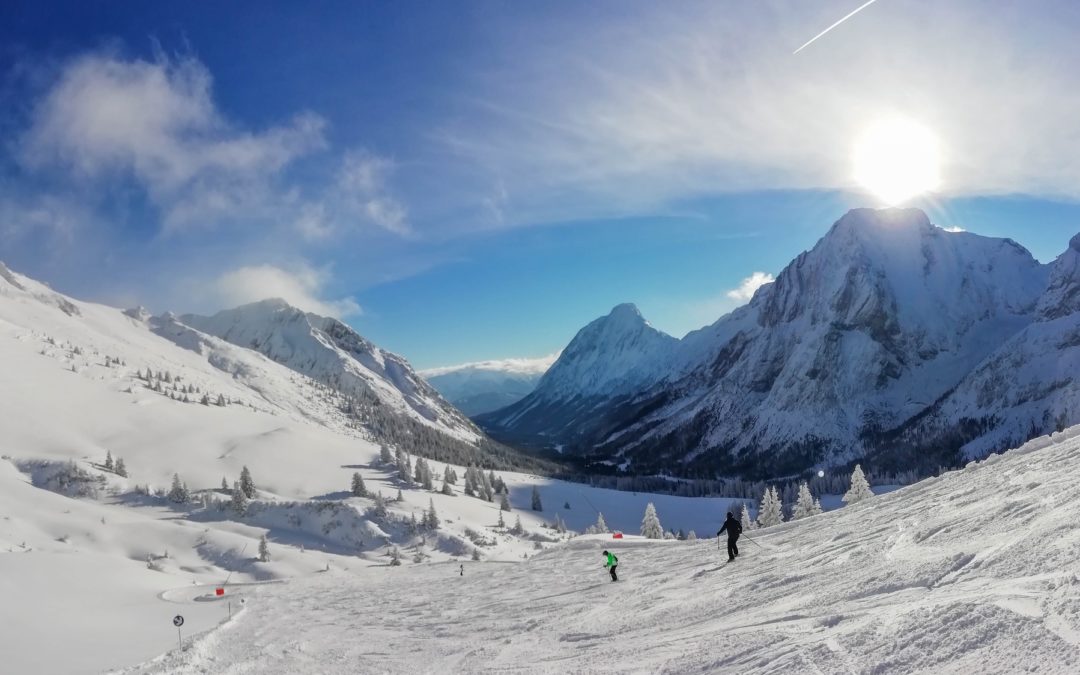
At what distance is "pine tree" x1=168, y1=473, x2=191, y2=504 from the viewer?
3522 inches

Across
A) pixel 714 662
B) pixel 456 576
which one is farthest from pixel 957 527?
pixel 456 576

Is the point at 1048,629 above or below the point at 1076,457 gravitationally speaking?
below

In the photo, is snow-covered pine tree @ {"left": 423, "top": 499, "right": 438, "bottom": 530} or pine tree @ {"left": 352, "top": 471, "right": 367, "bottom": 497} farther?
pine tree @ {"left": 352, "top": 471, "right": 367, "bottom": 497}

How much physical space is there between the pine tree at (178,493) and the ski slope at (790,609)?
226 ft

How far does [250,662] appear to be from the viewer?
20922mm

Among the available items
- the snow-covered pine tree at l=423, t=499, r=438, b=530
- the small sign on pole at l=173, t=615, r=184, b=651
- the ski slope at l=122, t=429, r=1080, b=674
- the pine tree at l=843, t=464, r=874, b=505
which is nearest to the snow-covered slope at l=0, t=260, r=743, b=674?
the small sign on pole at l=173, t=615, r=184, b=651

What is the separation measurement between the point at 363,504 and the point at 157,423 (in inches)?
2570

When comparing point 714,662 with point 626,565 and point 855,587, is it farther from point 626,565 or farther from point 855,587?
point 626,565

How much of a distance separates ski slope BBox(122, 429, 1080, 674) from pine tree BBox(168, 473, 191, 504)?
226 feet

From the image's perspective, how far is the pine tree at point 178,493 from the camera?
294 feet

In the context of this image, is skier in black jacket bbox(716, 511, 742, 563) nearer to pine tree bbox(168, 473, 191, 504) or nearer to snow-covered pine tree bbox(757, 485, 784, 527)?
snow-covered pine tree bbox(757, 485, 784, 527)

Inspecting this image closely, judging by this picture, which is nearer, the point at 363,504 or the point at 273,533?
the point at 273,533

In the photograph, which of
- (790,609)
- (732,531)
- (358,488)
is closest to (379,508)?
(358,488)

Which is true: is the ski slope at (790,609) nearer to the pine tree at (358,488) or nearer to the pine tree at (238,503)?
the pine tree at (238,503)
